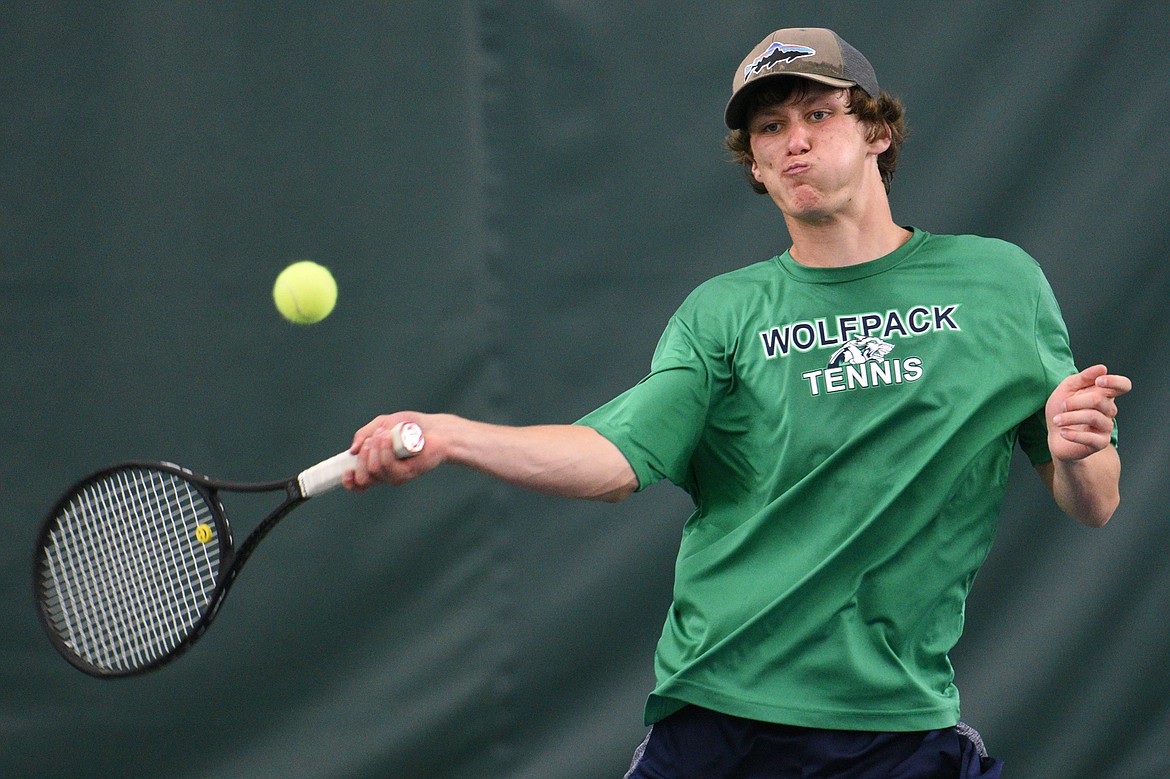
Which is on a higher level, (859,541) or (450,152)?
(450,152)

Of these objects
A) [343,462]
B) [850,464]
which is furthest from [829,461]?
[343,462]

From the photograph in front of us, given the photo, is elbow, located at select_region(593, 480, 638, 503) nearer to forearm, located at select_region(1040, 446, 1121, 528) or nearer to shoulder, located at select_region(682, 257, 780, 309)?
shoulder, located at select_region(682, 257, 780, 309)

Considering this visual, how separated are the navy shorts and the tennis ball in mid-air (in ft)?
3.23

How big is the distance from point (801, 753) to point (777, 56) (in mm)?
1038

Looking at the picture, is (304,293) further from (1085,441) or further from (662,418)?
(1085,441)

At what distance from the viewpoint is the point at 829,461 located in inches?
77.3

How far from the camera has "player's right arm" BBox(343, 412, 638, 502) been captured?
180 centimetres

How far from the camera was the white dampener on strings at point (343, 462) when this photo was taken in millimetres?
1772

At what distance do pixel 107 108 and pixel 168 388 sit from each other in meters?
0.69

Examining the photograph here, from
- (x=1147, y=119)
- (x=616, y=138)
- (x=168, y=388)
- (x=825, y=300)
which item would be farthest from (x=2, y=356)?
(x=1147, y=119)

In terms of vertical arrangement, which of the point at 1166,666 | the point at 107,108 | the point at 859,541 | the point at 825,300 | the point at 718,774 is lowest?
the point at 1166,666

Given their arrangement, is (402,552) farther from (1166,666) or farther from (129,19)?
(1166,666)

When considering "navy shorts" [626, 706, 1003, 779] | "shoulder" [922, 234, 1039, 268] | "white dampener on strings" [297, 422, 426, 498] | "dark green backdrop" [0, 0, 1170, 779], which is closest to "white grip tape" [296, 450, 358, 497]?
"white dampener on strings" [297, 422, 426, 498]

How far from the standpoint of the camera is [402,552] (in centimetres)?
325
